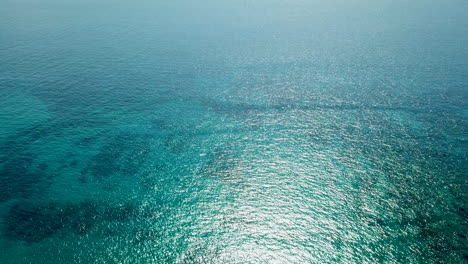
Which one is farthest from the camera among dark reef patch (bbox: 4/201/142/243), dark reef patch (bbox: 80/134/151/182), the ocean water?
dark reef patch (bbox: 80/134/151/182)

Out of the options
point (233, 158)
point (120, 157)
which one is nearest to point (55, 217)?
point (120, 157)

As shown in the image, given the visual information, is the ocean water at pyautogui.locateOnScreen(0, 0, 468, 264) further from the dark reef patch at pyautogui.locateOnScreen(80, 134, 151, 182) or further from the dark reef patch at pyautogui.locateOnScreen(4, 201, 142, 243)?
the dark reef patch at pyautogui.locateOnScreen(80, 134, 151, 182)

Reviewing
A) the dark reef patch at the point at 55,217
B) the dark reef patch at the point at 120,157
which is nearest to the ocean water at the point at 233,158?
the dark reef patch at the point at 55,217

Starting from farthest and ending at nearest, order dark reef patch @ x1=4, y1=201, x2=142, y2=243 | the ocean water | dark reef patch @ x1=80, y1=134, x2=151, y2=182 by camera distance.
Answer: dark reef patch @ x1=80, y1=134, x2=151, y2=182, dark reef patch @ x1=4, y1=201, x2=142, y2=243, the ocean water

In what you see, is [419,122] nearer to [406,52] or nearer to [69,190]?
[406,52]

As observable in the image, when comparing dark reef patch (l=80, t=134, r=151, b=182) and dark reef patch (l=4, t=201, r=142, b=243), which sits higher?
dark reef patch (l=80, t=134, r=151, b=182)

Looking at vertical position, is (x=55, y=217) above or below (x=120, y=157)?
below

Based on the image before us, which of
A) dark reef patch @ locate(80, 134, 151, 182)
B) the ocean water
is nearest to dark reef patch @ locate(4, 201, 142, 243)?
the ocean water

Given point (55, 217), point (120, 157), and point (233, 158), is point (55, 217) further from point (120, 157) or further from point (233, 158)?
point (233, 158)

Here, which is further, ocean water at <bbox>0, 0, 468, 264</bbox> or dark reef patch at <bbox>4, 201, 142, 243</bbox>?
dark reef patch at <bbox>4, 201, 142, 243</bbox>
